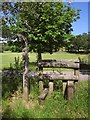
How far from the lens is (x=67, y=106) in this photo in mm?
6559

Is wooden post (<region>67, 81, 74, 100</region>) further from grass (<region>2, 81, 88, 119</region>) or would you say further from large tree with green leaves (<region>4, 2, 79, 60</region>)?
large tree with green leaves (<region>4, 2, 79, 60</region>)

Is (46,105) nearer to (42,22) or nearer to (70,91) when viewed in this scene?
(70,91)

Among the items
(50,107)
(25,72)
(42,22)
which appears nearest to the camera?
(50,107)

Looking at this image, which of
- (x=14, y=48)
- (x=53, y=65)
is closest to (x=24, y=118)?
(x=53, y=65)

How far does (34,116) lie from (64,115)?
74 cm

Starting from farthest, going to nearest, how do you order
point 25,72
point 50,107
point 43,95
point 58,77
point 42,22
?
point 42,22 < point 25,72 < point 58,77 < point 43,95 < point 50,107

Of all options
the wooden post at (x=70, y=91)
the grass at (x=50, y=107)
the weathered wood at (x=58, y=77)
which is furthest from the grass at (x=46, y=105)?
the weathered wood at (x=58, y=77)

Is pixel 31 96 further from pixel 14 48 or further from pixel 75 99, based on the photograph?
pixel 14 48

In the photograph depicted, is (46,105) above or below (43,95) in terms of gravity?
below

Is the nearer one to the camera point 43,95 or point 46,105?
point 46,105

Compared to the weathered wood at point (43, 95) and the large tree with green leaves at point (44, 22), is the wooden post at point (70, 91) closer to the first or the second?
the weathered wood at point (43, 95)

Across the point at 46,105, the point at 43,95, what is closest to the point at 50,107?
the point at 46,105

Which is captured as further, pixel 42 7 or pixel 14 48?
pixel 14 48

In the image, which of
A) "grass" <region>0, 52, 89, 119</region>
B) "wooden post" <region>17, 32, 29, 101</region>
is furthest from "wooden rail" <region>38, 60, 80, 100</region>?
"wooden post" <region>17, 32, 29, 101</region>
